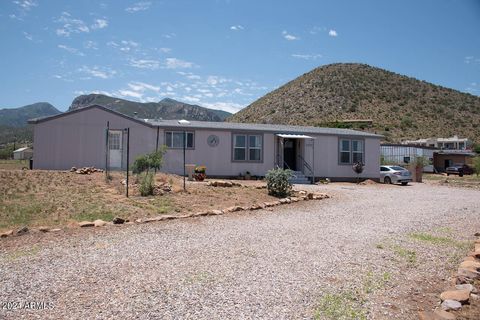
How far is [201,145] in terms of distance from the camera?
2091 cm

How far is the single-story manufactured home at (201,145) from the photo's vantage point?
62.6 ft

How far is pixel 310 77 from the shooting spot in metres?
64.7

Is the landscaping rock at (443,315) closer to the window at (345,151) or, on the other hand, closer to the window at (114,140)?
the window at (114,140)

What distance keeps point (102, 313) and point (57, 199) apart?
7.62 meters

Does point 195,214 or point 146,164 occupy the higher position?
point 146,164

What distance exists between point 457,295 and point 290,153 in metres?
19.0

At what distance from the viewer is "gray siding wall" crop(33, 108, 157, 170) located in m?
19.0

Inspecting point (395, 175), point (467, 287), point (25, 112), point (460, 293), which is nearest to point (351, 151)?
point (395, 175)

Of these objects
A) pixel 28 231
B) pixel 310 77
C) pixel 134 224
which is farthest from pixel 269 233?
pixel 310 77

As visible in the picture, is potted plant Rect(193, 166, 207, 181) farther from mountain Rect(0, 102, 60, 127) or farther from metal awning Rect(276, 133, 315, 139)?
mountain Rect(0, 102, 60, 127)

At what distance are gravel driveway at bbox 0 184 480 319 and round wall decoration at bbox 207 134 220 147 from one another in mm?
11763

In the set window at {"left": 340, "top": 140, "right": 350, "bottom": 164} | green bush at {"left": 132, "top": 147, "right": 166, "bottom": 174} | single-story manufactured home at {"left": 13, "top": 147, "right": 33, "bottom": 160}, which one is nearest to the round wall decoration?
window at {"left": 340, "top": 140, "right": 350, "bottom": 164}

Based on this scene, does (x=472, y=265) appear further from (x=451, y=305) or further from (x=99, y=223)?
(x=99, y=223)

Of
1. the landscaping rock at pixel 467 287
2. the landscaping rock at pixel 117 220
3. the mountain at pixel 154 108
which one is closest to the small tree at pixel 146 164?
the landscaping rock at pixel 117 220
